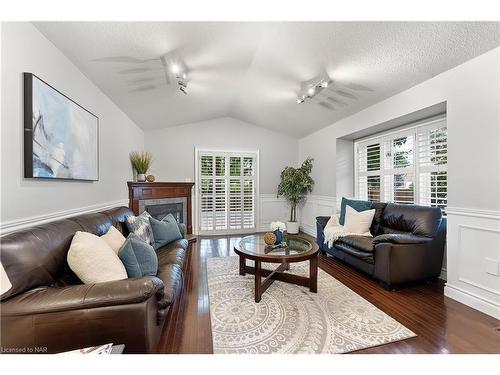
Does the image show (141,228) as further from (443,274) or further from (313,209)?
(313,209)

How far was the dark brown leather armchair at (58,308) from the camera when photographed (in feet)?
3.45

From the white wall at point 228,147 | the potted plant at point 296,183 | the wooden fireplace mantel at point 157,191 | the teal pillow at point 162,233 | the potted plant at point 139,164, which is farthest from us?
the potted plant at point 296,183

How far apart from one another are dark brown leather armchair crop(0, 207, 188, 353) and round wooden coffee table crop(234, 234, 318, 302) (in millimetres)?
1076

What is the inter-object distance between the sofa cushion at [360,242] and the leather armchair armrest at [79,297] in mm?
2360

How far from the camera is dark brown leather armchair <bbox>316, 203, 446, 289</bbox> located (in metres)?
2.38

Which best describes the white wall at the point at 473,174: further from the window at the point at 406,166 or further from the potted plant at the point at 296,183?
the potted plant at the point at 296,183

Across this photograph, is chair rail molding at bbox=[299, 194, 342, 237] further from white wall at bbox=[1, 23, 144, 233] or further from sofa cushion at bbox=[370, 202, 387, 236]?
white wall at bbox=[1, 23, 144, 233]

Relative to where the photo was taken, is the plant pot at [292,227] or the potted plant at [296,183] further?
the plant pot at [292,227]

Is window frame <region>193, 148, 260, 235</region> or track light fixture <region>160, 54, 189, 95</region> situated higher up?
track light fixture <region>160, 54, 189, 95</region>

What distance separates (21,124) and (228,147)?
401cm

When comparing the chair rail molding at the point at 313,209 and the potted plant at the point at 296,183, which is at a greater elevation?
the potted plant at the point at 296,183

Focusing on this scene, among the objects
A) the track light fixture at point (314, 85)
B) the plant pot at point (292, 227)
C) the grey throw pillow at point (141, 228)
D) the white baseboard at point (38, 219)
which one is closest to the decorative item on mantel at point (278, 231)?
the grey throw pillow at point (141, 228)

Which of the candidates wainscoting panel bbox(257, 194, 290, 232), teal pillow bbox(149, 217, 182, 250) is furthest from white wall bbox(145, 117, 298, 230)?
teal pillow bbox(149, 217, 182, 250)
